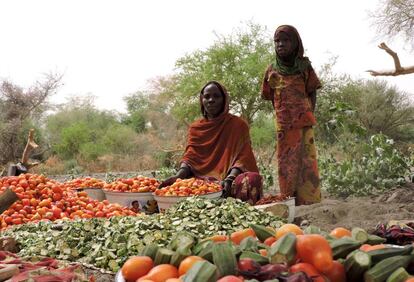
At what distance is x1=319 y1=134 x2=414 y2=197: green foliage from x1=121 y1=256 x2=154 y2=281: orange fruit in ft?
21.8

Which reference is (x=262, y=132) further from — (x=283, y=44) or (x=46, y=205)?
(x=46, y=205)

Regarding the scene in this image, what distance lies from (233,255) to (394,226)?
6.68ft

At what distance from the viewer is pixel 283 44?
20.0 ft

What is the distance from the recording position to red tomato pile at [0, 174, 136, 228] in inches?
197

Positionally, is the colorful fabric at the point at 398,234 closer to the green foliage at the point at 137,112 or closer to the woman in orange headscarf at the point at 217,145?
the woman in orange headscarf at the point at 217,145

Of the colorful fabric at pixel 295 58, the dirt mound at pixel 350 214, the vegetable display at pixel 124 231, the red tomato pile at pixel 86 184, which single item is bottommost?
the dirt mound at pixel 350 214

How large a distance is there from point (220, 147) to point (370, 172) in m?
3.51

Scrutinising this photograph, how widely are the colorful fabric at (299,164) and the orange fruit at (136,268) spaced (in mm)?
4455

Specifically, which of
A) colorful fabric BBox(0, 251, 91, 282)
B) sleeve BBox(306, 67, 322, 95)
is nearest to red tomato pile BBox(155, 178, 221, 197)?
sleeve BBox(306, 67, 322, 95)

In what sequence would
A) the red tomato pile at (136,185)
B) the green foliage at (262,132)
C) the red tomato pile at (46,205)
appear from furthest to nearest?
the green foliage at (262,132) → the red tomato pile at (136,185) → the red tomato pile at (46,205)

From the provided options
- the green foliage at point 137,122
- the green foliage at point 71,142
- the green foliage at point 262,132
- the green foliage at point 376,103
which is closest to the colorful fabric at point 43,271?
the green foliage at point 262,132

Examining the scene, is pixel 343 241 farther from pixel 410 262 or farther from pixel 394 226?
pixel 394 226

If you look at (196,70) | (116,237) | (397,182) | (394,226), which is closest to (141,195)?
(116,237)

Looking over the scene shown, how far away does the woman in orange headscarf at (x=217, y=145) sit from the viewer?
5711mm
